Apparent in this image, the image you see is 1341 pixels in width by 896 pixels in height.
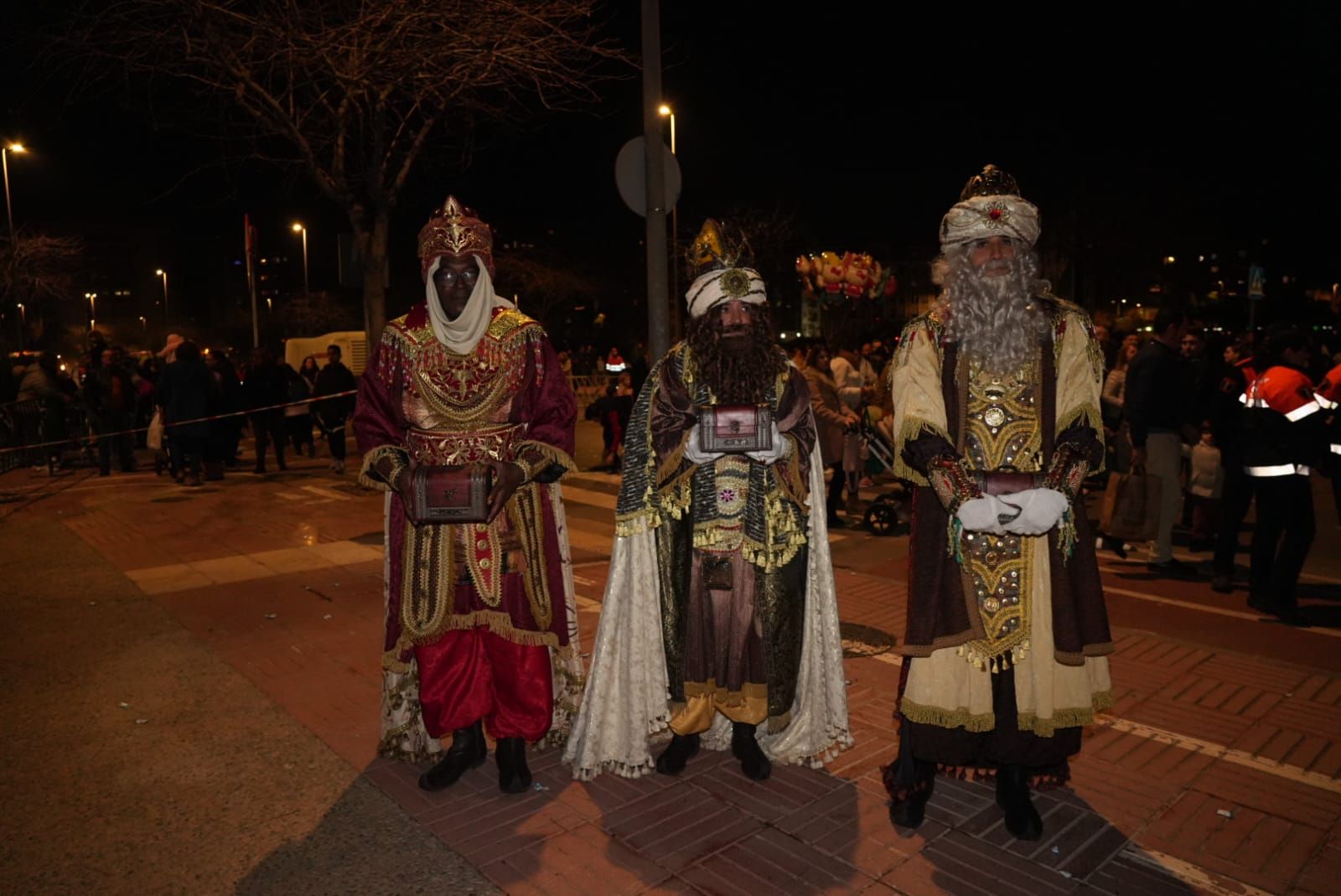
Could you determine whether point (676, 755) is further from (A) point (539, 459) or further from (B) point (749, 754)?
(A) point (539, 459)

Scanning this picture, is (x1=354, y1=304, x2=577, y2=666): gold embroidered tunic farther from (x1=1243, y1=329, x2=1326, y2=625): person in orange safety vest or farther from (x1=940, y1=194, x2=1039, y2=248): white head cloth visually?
(x1=1243, y1=329, x2=1326, y2=625): person in orange safety vest

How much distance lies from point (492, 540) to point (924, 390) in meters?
1.80

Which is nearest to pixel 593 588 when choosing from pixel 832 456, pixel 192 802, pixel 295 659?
pixel 295 659

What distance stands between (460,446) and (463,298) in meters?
0.61

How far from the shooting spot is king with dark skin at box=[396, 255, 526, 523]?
148 inches

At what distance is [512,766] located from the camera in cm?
Result: 393

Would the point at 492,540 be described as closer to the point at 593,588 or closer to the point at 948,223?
the point at 948,223

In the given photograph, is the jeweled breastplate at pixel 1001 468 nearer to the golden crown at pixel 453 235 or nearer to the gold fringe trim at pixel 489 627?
the gold fringe trim at pixel 489 627

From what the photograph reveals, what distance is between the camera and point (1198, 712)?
4.69 m

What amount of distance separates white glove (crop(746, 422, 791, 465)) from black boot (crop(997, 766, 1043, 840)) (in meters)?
1.44

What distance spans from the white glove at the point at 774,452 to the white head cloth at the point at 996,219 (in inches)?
39.8

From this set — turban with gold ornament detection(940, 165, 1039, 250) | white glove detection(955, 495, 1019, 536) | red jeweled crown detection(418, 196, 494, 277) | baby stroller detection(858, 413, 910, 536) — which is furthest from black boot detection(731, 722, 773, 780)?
baby stroller detection(858, 413, 910, 536)

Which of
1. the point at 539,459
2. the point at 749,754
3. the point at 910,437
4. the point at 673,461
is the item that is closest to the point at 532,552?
the point at 539,459

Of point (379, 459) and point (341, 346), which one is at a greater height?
point (341, 346)
